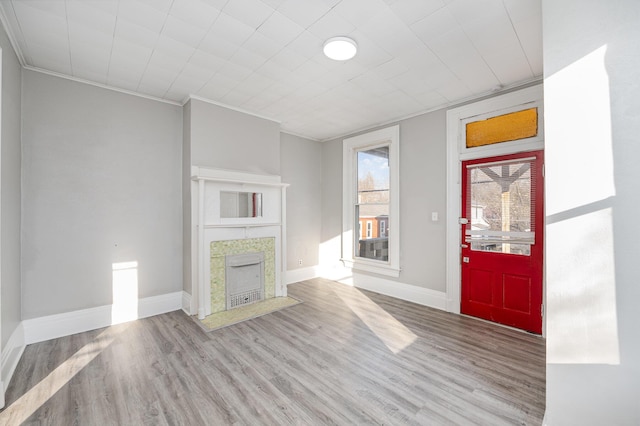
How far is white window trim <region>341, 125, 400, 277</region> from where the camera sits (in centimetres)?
429

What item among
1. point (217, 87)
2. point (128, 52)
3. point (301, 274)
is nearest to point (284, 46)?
point (217, 87)

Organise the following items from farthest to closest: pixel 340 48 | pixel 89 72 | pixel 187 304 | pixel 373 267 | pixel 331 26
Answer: pixel 373 267, pixel 187 304, pixel 89 72, pixel 340 48, pixel 331 26

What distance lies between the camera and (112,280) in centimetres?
325

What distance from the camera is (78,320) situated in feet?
9.93

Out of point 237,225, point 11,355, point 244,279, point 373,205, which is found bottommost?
point 11,355

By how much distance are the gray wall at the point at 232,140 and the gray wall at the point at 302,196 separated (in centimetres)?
64

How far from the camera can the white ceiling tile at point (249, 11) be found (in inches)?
78.7

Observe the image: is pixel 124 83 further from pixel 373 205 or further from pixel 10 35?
pixel 373 205

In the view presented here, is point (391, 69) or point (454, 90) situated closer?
point (391, 69)

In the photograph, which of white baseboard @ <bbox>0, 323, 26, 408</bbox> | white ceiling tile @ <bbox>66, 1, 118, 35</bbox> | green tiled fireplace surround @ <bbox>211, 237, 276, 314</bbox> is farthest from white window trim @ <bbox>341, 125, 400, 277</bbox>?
white baseboard @ <bbox>0, 323, 26, 408</bbox>

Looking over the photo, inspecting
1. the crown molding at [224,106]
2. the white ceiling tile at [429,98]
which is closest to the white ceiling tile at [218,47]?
the crown molding at [224,106]

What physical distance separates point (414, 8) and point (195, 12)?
1.66 m

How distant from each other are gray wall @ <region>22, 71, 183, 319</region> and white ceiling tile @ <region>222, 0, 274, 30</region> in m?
2.11

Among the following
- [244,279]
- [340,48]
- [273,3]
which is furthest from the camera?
[244,279]
